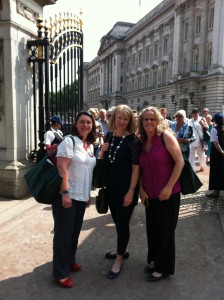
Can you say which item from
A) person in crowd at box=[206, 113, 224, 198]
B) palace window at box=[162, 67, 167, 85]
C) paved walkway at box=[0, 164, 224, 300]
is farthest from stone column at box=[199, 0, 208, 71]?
paved walkway at box=[0, 164, 224, 300]

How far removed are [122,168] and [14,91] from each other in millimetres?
3328

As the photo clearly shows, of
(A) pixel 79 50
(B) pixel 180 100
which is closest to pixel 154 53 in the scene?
(B) pixel 180 100

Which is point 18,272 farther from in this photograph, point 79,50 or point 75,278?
point 79,50

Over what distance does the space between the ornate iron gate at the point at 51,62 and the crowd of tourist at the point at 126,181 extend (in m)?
3.13

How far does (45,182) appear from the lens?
9.23 feet

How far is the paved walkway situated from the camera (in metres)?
2.90

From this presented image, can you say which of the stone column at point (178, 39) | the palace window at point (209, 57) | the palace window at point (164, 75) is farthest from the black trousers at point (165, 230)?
the palace window at point (164, 75)

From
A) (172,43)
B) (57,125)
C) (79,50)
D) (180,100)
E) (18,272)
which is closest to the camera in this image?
(18,272)

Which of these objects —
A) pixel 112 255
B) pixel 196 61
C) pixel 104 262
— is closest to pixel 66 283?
pixel 104 262

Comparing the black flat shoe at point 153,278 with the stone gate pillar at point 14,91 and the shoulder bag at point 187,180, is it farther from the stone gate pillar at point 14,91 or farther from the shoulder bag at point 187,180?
the stone gate pillar at point 14,91

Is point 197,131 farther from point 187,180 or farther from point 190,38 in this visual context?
point 190,38

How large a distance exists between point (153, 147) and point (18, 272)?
6.42ft

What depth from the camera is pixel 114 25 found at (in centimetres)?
6919

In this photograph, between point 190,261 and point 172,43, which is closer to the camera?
point 190,261
